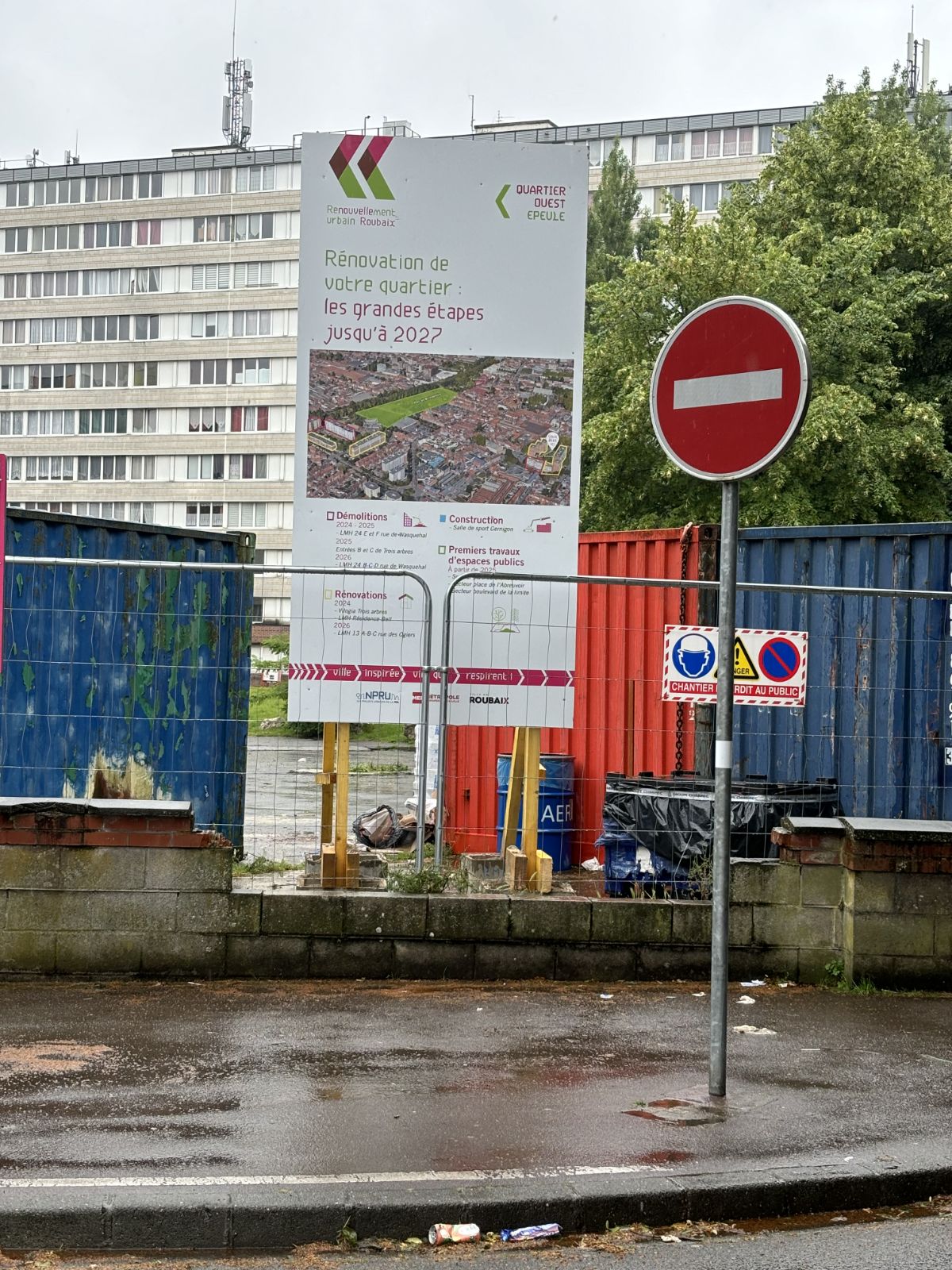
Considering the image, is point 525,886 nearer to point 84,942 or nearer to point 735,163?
point 84,942

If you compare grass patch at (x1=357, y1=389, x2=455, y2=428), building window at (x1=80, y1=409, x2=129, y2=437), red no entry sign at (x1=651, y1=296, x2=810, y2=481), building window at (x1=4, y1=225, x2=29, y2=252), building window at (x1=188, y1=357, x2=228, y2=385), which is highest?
building window at (x1=4, y1=225, x2=29, y2=252)

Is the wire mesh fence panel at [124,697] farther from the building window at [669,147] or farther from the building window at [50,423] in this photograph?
the building window at [669,147]

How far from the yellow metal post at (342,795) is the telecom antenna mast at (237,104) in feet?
257

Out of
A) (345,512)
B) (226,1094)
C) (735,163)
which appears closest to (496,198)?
(345,512)

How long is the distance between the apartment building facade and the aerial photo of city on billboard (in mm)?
65476

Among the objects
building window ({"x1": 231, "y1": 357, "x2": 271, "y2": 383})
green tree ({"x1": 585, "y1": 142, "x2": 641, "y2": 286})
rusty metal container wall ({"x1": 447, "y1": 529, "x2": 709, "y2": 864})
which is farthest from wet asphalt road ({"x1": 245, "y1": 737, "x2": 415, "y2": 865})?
building window ({"x1": 231, "y1": 357, "x2": 271, "y2": 383})

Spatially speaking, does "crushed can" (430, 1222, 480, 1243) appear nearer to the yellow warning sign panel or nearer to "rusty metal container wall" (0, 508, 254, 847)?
"rusty metal container wall" (0, 508, 254, 847)

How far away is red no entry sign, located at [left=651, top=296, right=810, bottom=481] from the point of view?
585 cm

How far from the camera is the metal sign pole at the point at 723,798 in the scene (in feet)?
19.2

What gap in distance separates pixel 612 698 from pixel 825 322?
18.3 meters

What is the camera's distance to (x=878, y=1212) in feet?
16.6

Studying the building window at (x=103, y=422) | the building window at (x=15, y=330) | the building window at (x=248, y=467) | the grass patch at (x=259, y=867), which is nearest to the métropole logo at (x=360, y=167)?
the grass patch at (x=259, y=867)

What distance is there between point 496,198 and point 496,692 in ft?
9.27

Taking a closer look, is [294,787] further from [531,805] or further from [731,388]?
[731,388]
